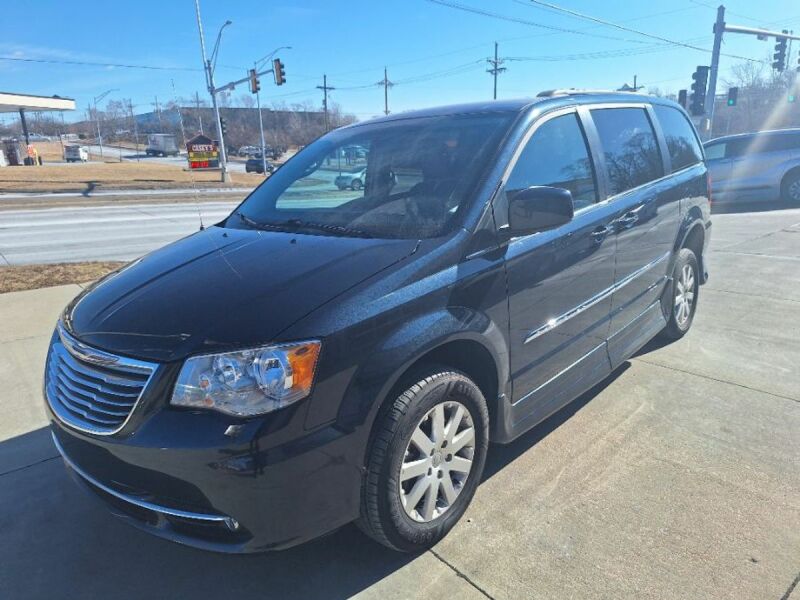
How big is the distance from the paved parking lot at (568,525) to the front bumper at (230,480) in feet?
1.33

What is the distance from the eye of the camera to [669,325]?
4703 millimetres

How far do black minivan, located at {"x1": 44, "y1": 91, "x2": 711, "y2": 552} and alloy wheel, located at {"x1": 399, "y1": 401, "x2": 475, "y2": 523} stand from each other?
10 millimetres

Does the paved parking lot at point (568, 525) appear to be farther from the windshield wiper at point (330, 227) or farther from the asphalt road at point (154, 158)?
the asphalt road at point (154, 158)

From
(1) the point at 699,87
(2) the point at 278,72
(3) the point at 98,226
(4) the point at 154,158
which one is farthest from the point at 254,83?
(4) the point at 154,158

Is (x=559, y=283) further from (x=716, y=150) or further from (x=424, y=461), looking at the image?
(x=716, y=150)

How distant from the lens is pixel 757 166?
13547 mm

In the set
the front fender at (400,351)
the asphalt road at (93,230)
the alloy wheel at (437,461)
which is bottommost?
the asphalt road at (93,230)

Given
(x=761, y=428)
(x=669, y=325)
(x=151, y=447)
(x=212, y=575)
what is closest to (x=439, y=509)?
(x=212, y=575)

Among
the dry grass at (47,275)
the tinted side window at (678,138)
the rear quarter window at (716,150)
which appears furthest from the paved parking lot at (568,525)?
the rear quarter window at (716,150)

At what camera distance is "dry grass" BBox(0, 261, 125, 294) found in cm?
730

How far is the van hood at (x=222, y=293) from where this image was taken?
207 centimetres

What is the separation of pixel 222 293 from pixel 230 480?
0.76 m

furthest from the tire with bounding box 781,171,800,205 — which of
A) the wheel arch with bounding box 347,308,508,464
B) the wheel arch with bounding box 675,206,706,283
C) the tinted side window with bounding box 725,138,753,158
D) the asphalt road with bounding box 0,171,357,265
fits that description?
the wheel arch with bounding box 347,308,508,464

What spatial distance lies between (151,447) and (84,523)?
1.17 m
